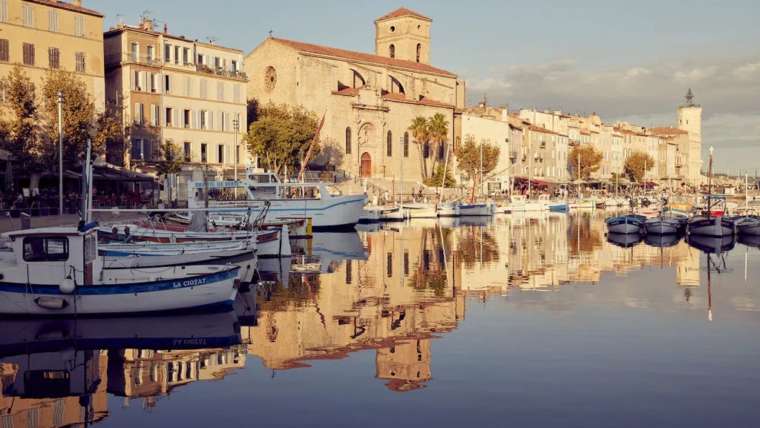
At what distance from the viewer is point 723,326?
21266mm

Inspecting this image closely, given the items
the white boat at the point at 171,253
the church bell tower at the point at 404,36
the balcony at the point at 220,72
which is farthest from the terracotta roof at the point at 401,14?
the white boat at the point at 171,253

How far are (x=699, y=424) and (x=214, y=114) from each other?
210ft

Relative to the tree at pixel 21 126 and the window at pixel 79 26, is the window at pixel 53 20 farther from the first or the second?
the tree at pixel 21 126

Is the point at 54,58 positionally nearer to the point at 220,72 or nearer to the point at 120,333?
the point at 220,72

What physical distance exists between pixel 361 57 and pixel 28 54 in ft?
157

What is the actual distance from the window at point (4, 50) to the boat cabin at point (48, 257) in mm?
40821

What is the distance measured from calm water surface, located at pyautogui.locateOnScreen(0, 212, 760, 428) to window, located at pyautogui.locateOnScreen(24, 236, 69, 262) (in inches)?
62.7

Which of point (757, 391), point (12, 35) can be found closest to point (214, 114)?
point (12, 35)

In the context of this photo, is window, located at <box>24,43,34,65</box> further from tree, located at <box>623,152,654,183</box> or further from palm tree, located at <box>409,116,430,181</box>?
tree, located at <box>623,152,654,183</box>

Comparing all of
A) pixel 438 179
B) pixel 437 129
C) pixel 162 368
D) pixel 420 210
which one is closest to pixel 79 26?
pixel 420 210

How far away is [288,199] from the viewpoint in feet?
189

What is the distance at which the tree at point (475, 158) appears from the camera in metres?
105

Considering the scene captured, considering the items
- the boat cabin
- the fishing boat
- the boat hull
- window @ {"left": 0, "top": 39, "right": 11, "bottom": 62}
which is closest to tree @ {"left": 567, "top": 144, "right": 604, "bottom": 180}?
the fishing boat

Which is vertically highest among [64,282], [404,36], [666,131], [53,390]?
[404,36]
